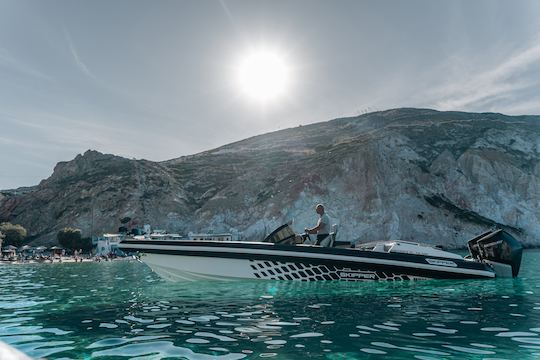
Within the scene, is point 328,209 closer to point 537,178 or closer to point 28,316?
point 537,178

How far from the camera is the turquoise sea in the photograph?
20.5ft

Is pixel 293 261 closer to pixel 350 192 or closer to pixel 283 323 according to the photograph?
pixel 283 323

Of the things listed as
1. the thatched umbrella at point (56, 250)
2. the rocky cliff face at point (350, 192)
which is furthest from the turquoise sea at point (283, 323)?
the rocky cliff face at point (350, 192)

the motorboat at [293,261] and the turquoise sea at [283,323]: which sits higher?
the motorboat at [293,261]

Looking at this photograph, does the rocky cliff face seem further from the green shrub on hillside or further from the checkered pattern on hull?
the checkered pattern on hull

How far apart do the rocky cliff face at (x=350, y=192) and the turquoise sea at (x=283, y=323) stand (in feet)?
221

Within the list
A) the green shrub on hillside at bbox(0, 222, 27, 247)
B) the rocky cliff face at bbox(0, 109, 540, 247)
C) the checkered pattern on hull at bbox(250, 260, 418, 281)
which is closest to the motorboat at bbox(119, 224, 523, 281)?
the checkered pattern on hull at bbox(250, 260, 418, 281)

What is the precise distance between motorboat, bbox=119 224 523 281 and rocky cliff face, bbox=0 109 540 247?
63.8m

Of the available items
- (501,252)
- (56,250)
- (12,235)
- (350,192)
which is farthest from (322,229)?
(12,235)

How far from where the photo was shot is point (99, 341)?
22.9ft

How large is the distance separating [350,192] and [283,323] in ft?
261

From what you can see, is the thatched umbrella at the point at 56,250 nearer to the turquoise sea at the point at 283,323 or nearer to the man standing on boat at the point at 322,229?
the turquoise sea at the point at 283,323

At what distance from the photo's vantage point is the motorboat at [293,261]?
1470 cm

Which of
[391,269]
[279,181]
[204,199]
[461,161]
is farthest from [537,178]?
[391,269]
